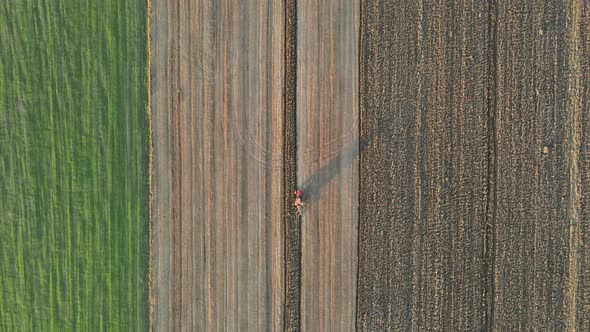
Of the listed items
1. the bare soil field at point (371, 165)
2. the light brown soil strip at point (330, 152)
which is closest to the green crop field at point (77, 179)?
the bare soil field at point (371, 165)

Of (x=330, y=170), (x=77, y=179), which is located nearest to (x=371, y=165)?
(x=330, y=170)

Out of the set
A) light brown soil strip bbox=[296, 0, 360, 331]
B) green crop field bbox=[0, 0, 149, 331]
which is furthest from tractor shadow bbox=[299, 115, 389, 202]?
green crop field bbox=[0, 0, 149, 331]

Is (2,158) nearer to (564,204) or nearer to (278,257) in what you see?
(278,257)

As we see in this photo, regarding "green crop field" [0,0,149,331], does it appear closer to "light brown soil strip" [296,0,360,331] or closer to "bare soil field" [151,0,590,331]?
"bare soil field" [151,0,590,331]

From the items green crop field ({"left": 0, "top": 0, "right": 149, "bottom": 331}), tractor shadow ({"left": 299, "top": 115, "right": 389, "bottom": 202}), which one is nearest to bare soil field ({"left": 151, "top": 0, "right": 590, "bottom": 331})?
tractor shadow ({"left": 299, "top": 115, "right": 389, "bottom": 202})

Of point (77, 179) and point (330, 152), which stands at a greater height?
point (330, 152)

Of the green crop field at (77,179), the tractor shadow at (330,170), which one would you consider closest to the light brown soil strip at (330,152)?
the tractor shadow at (330,170)

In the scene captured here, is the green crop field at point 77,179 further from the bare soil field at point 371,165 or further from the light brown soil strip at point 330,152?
the light brown soil strip at point 330,152

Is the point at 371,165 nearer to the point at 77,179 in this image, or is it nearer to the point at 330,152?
the point at 330,152
